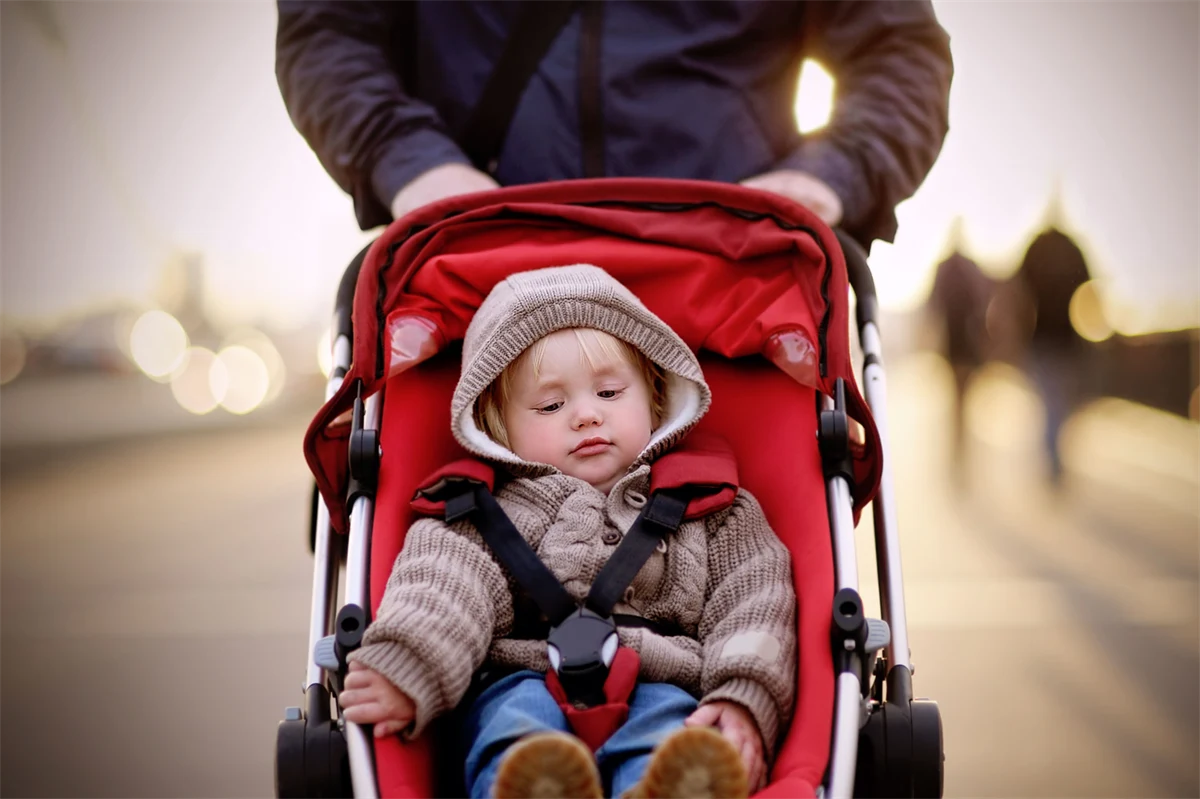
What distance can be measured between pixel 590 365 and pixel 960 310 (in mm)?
6407

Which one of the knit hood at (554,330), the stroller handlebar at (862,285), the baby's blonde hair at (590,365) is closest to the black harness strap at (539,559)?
the knit hood at (554,330)

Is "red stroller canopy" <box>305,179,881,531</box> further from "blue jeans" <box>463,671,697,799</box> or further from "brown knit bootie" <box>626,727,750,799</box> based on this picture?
"brown knit bootie" <box>626,727,750,799</box>

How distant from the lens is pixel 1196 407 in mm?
9242

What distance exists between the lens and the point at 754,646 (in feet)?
5.70

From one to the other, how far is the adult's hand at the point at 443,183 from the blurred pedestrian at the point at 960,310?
19.2 feet

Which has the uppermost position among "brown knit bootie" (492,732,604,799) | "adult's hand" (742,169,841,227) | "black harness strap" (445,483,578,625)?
"adult's hand" (742,169,841,227)

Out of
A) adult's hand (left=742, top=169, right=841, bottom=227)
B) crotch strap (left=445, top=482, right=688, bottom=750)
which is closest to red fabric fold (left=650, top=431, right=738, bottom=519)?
crotch strap (left=445, top=482, right=688, bottom=750)

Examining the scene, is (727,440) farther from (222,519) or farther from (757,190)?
(222,519)

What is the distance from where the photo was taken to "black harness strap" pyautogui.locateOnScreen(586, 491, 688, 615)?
1855 millimetres

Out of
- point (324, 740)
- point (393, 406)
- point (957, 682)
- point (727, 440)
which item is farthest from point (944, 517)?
point (324, 740)

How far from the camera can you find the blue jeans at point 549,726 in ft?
5.30

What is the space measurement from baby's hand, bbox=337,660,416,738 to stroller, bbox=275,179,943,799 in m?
0.04

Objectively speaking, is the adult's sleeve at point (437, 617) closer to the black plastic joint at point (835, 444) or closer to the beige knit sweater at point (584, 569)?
the beige knit sweater at point (584, 569)

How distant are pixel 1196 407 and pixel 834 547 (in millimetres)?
8557
